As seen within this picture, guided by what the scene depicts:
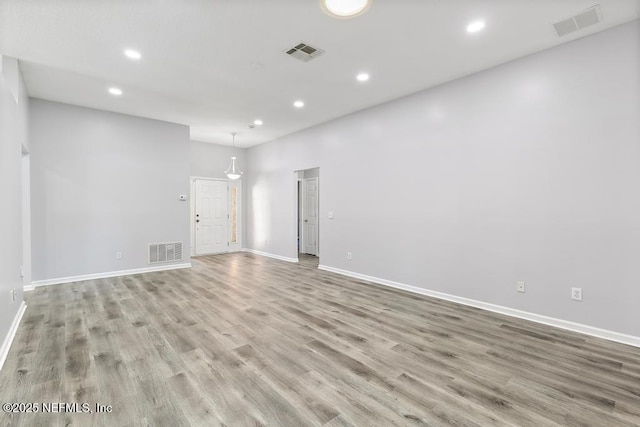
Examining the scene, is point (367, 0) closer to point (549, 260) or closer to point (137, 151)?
point (549, 260)

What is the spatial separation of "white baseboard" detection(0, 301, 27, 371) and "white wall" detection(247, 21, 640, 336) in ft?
15.0

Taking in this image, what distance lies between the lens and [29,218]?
4.54 metres

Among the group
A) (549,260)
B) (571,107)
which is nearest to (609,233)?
(549,260)

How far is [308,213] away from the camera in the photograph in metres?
8.58

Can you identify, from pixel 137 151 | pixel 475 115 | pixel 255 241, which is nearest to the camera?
pixel 475 115

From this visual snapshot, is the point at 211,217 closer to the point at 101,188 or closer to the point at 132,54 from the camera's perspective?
the point at 101,188

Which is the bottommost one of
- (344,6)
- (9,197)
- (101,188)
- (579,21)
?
(9,197)

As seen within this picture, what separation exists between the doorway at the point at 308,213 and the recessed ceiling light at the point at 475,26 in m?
5.58

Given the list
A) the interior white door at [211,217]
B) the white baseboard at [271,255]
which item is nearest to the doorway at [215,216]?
the interior white door at [211,217]

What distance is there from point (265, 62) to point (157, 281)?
4088 mm

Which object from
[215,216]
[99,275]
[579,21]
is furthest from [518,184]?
[215,216]

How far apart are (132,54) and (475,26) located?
3.79 m

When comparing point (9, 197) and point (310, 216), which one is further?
point (310, 216)

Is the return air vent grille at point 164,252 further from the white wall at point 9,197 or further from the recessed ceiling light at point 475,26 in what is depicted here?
the recessed ceiling light at point 475,26
